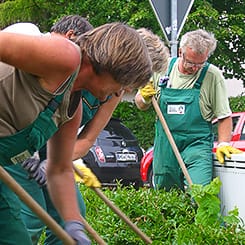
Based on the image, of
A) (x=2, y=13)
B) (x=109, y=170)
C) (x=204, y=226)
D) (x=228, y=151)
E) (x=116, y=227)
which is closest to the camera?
(x=204, y=226)

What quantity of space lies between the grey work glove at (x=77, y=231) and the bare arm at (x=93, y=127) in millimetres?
1121

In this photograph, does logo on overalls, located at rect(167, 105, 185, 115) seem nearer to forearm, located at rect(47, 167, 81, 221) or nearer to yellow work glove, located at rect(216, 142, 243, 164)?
yellow work glove, located at rect(216, 142, 243, 164)

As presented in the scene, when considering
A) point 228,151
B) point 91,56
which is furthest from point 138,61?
point 228,151

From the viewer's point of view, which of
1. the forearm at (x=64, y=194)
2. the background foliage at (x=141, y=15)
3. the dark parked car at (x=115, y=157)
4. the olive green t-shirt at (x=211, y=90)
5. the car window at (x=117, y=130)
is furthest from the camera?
the background foliage at (x=141, y=15)

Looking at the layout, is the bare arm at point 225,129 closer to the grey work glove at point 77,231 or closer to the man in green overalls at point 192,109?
the man in green overalls at point 192,109

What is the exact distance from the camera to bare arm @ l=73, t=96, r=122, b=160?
4.25 metres

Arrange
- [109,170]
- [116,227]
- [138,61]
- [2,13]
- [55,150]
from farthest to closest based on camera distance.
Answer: [2,13] → [109,170] → [116,227] → [55,150] → [138,61]

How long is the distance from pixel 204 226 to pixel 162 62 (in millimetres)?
1003

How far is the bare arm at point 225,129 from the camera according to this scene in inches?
217

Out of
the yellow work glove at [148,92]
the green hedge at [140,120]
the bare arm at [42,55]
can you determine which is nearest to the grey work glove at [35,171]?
the bare arm at [42,55]

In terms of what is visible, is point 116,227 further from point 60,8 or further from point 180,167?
point 60,8

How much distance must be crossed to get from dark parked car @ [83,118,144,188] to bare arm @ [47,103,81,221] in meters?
7.01

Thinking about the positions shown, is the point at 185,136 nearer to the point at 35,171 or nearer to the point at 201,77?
the point at 201,77

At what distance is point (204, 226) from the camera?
4352mm
